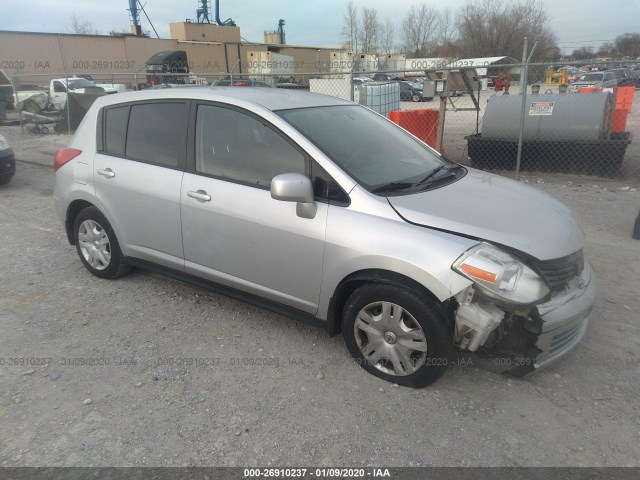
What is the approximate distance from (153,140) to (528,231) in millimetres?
2826

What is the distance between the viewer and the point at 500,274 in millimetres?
2463

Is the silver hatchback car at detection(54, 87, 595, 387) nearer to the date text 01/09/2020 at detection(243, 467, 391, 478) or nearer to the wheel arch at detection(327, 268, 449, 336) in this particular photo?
the wheel arch at detection(327, 268, 449, 336)

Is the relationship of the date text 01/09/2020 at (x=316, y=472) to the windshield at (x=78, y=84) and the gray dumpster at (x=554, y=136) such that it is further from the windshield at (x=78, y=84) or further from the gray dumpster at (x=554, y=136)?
the windshield at (x=78, y=84)

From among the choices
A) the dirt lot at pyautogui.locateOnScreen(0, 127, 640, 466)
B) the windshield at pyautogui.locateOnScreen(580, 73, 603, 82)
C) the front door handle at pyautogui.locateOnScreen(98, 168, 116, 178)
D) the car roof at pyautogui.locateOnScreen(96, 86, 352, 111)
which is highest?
the windshield at pyautogui.locateOnScreen(580, 73, 603, 82)

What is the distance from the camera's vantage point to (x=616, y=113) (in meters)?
8.88

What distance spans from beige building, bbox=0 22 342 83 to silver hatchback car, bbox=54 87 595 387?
1155 inches

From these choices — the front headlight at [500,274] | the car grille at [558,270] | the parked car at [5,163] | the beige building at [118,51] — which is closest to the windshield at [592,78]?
the beige building at [118,51]

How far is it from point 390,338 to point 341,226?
73 cm

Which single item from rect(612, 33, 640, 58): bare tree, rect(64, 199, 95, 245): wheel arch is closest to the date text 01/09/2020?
rect(64, 199, 95, 245): wheel arch

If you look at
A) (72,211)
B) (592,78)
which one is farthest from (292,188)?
(592,78)

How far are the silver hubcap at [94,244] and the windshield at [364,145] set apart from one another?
2.12 metres

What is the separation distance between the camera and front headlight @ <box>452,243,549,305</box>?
2465 mm

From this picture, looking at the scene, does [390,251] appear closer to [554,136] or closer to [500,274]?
[500,274]

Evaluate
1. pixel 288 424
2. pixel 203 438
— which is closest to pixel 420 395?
pixel 288 424
